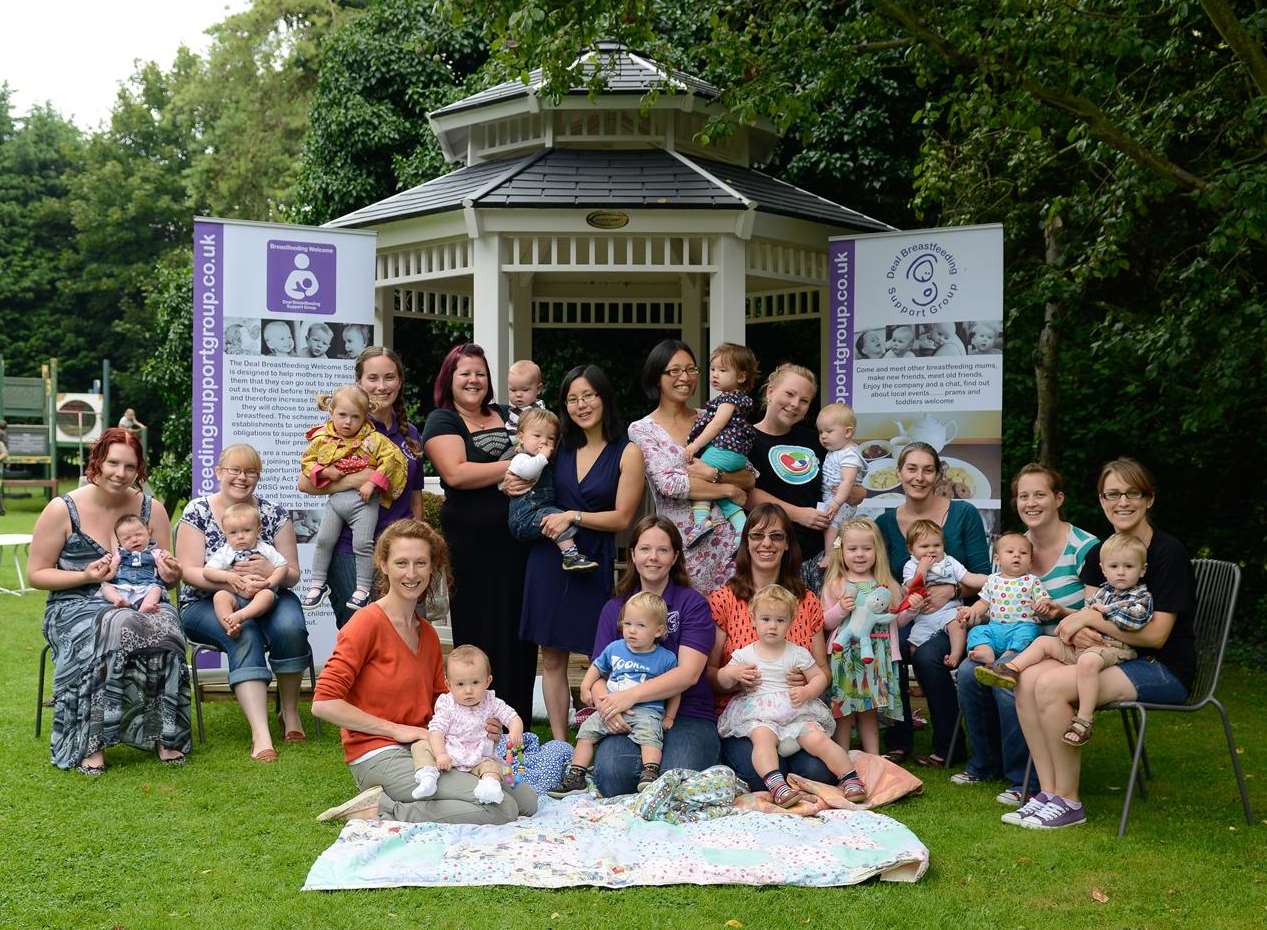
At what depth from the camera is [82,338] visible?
1476 inches

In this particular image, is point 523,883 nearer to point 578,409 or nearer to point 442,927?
point 442,927

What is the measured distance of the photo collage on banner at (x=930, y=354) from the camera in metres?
7.40

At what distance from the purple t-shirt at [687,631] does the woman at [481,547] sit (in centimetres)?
63

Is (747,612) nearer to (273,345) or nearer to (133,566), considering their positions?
(133,566)

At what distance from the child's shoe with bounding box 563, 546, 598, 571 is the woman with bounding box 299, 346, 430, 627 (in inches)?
41.1

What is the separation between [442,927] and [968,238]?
545 cm

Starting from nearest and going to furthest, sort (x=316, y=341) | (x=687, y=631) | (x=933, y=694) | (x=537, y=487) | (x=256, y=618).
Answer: (x=687, y=631)
(x=537, y=487)
(x=933, y=694)
(x=256, y=618)
(x=316, y=341)

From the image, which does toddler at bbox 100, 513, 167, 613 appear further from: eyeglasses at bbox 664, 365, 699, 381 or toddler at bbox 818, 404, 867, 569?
toddler at bbox 818, 404, 867, 569

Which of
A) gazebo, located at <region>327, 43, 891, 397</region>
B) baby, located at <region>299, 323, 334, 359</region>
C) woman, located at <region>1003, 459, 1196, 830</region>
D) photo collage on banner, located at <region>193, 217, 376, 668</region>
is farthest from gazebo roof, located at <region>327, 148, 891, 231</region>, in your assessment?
woman, located at <region>1003, 459, 1196, 830</region>

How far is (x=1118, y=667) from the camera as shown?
4.76 metres

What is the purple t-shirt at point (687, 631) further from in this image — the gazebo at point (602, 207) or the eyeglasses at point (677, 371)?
the gazebo at point (602, 207)

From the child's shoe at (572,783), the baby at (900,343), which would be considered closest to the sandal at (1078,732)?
the child's shoe at (572,783)

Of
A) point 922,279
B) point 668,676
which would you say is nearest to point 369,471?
point 668,676

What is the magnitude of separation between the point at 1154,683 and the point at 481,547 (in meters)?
2.99
